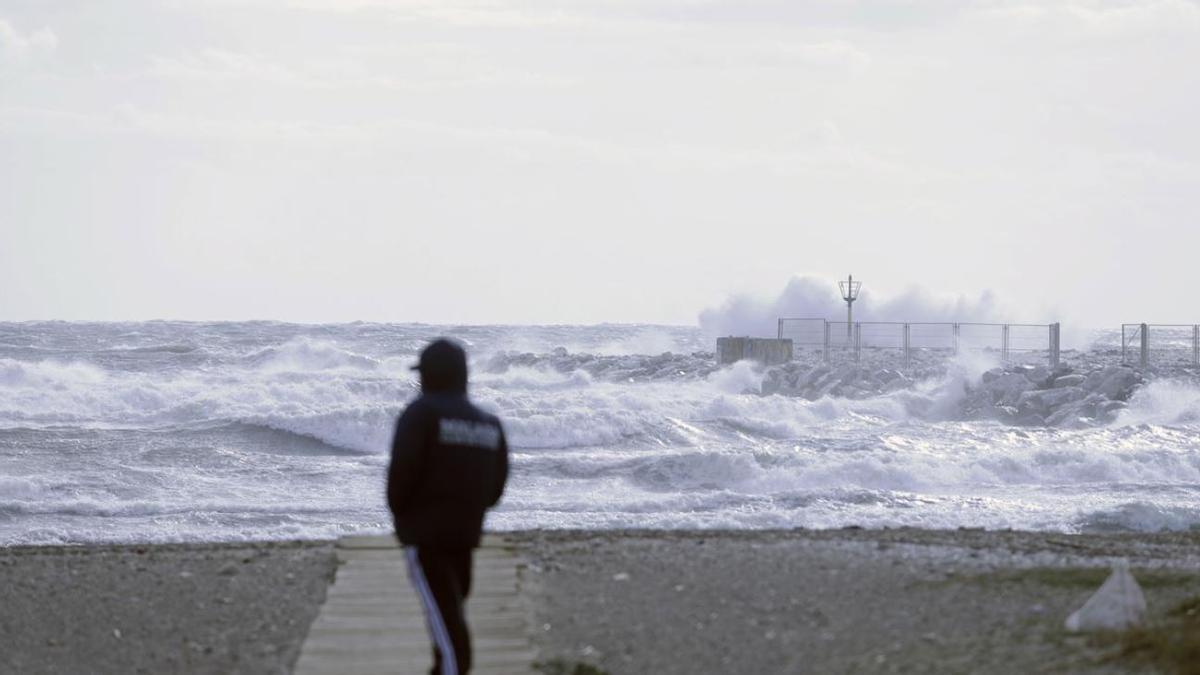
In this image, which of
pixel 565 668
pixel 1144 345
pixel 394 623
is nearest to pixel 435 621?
pixel 565 668

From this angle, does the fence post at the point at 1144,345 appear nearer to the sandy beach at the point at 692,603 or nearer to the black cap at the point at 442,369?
the sandy beach at the point at 692,603

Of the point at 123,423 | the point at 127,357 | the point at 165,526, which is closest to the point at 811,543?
the point at 165,526

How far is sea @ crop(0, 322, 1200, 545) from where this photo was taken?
18.7 m

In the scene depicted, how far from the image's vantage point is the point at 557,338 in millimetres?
92688

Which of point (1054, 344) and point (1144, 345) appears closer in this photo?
point (1144, 345)

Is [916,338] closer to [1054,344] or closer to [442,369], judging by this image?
[1054,344]

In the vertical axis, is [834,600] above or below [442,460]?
below

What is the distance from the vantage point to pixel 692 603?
31.3ft

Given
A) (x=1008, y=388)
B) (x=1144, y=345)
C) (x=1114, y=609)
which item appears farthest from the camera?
(x=1144, y=345)

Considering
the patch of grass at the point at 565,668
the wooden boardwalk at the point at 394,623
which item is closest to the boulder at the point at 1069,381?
the wooden boardwalk at the point at 394,623

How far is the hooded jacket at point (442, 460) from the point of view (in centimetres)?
651

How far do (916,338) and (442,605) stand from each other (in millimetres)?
52309

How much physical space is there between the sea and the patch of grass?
29.8 feet

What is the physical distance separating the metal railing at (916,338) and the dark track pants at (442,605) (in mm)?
38857
